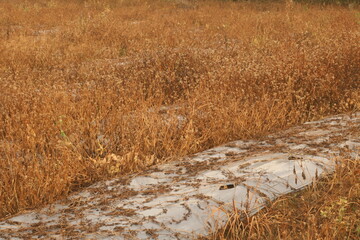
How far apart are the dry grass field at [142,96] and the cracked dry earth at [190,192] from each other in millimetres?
177

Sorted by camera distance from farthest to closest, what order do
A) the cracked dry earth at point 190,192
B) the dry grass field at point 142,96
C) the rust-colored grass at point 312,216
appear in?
the dry grass field at point 142,96
the cracked dry earth at point 190,192
the rust-colored grass at point 312,216

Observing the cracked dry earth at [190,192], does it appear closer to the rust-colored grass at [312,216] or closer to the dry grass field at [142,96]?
the rust-colored grass at [312,216]

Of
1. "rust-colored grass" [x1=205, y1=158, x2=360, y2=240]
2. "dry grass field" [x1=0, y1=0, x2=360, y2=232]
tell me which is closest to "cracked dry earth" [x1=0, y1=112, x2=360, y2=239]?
"rust-colored grass" [x1=205, y1=158, x2=360, y2=240]

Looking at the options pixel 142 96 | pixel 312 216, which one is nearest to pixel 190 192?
pixel 312 216

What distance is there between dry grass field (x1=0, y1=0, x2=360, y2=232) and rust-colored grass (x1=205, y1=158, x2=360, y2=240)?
161 mm

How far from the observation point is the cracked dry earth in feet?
7.75

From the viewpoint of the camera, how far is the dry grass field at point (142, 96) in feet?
10.2

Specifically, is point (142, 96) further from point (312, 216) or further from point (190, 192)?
point (312, 216)

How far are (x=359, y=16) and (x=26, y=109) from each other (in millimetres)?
6708

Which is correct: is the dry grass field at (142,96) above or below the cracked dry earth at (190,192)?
above

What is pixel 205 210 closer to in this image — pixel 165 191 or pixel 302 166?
pixel 165 191

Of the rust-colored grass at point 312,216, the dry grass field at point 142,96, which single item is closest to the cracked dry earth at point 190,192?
the rust-colored grass at point 312,216

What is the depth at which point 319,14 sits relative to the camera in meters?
8.98

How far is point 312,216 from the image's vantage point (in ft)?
7.45
